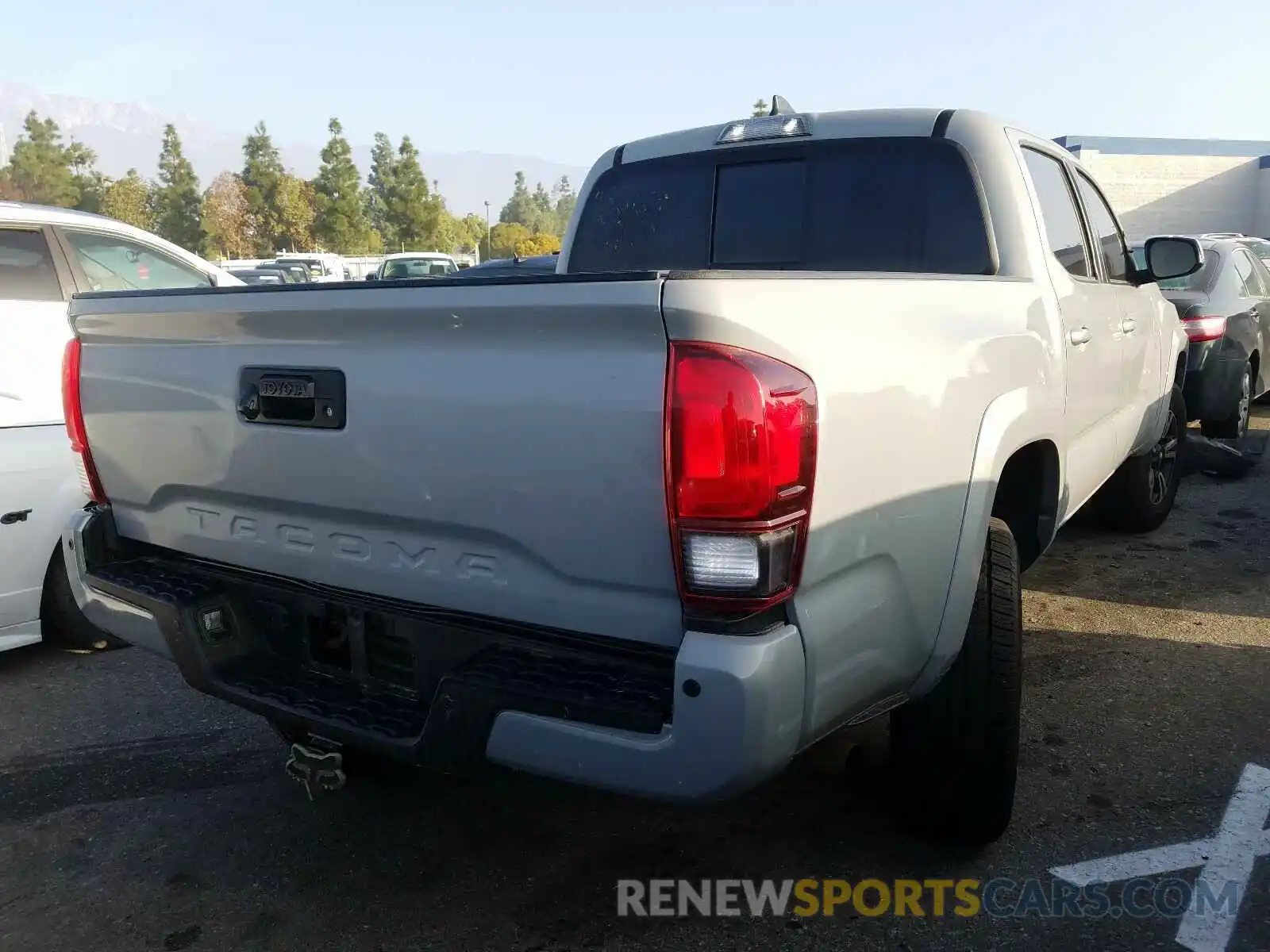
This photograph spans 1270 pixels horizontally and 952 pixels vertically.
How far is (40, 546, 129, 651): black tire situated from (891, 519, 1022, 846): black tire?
11.0 ft

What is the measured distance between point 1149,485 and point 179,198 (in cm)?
6344

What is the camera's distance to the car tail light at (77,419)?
273 centimetres

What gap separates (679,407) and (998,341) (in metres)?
1.21

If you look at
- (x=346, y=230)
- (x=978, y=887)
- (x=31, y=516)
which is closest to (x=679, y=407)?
(x=978, y=887)

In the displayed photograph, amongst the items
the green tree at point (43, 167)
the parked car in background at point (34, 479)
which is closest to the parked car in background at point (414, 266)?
the parked car in background at point (34, 479)

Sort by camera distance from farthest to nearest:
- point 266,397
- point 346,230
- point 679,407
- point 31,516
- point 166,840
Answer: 1. point 346,230
2. point 31,516
3. point 166,840
4. point 266,397
5. point 679,407

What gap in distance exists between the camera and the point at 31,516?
4.06m

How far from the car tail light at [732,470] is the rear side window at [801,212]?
1564 millimetres

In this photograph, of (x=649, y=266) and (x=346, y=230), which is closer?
(x=649, y=266)

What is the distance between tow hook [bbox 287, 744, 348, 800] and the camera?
252 centimetres

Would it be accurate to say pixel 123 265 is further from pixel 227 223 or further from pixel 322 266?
pixel 227 223

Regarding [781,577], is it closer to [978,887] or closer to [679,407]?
[679,407]

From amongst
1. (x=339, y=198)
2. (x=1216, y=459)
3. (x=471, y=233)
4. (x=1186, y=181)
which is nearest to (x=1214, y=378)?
(x=1216, y=459)

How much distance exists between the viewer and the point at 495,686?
1.97 m
